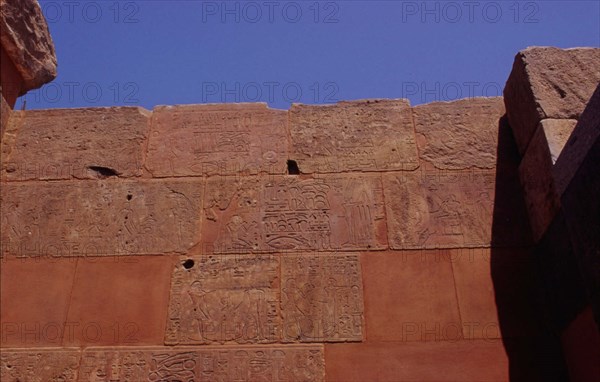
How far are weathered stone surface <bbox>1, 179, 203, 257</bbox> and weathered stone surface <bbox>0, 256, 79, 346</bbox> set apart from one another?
0.10 meters

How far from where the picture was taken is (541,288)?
12.4 ft

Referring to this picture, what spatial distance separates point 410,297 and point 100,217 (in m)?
2.19

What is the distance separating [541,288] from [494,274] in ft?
0.97

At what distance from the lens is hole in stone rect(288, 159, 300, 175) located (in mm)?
4332

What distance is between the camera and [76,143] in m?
4.54

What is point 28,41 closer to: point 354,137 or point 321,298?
point 354,137

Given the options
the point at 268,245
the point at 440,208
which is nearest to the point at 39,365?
the point at 268,245

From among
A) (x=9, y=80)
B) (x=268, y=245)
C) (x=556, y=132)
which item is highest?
(x=9, y=80)

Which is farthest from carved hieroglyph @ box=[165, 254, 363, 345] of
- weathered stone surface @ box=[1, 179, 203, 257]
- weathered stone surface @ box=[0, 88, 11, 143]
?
weathered stone surface @ box=[0, 88, 11, 143]

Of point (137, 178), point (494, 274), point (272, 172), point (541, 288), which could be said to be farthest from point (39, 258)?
point (541, 288)

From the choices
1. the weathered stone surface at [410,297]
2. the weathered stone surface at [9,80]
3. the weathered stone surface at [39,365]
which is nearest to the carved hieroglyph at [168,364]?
the weathered stone surface at [39,365]

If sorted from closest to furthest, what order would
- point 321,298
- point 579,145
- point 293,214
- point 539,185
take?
1. point 579,145
2. point 321,298
3. point 539,185
4. point 293,214

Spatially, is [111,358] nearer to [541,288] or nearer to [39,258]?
[39,258]

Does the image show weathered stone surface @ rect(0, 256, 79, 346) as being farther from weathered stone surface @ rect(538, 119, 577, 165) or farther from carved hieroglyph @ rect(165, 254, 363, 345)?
weathered stone surface @ rect(538, 119, 577, 165)
